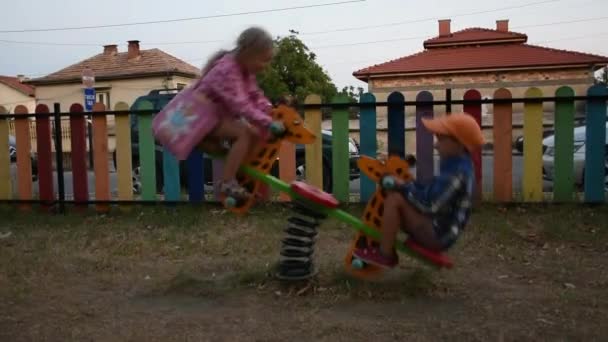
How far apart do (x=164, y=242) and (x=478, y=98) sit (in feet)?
11.2

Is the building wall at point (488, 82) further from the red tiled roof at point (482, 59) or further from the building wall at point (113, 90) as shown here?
the building wall at point (113, 90)

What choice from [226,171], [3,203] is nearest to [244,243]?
[226,171]

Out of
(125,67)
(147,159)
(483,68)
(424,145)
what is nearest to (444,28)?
(483,68)

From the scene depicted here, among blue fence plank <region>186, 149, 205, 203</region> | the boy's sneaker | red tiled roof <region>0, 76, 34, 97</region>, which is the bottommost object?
the boy's sneaker

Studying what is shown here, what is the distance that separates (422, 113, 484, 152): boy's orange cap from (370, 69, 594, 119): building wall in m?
26.4

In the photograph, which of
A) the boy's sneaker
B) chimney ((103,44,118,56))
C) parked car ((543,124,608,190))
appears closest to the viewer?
the boy's sneaker

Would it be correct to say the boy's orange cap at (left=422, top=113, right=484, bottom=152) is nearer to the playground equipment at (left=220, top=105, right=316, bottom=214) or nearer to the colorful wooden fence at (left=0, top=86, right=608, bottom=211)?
the playground equipment at (left=220, top=105, right=316, bottom=214)

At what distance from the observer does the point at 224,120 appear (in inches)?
152

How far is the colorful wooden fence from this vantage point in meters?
6.02

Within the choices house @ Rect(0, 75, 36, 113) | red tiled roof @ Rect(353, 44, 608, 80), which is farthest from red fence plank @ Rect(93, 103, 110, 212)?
house @ Rect(0, 75, 36, 113)

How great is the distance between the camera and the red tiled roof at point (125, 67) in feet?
113

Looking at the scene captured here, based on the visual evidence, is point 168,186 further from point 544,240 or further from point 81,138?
point 544,240

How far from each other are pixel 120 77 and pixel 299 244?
33156 mm

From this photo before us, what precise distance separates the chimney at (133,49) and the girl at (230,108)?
Answer: 35088 millimetres
